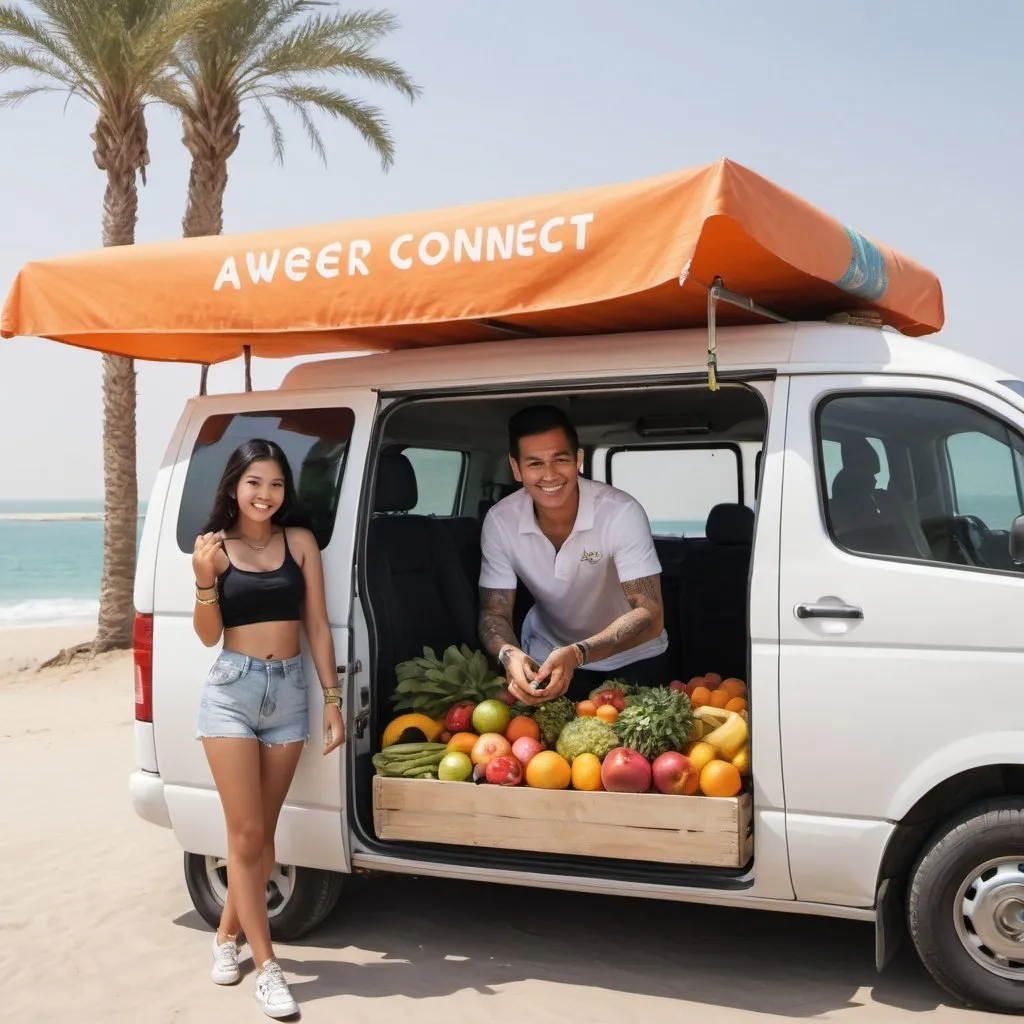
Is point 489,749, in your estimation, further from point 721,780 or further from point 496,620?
point 721,780

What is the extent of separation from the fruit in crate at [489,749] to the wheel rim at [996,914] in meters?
1.67

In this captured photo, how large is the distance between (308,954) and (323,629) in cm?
135

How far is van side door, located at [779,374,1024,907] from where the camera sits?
12.6 ft

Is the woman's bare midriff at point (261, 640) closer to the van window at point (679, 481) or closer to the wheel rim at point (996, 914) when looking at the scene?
the wheel rim at point (996, 914)

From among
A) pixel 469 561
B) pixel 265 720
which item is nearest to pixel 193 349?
pixel 469 561

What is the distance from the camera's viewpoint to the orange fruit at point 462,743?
468 centimetres

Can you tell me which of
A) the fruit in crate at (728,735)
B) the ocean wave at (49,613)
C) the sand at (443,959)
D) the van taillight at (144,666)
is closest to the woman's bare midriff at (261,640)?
the van taillight at (144,666)

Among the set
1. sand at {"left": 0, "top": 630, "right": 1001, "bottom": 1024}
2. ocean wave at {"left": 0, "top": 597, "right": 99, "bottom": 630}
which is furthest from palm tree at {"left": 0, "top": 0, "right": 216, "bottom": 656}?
ocean wave at {"left": 0, "top": 597, "right": 99, "bottom": 630}

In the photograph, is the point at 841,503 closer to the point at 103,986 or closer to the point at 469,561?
the point at 469,561

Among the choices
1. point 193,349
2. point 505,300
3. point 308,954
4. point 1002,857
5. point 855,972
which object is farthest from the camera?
point 193,349

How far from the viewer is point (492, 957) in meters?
4.80

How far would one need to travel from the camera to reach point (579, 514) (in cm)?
519

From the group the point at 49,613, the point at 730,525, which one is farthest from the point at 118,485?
the point at 49,613

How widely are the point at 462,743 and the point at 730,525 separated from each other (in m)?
2.38
